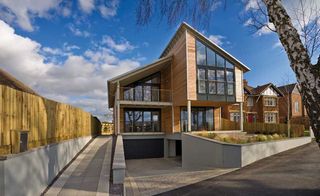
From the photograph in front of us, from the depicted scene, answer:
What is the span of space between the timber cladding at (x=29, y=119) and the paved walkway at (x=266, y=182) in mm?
3494

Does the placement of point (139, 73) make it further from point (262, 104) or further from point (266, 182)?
point (262, 104)

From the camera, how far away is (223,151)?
10.9 m

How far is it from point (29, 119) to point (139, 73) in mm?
14870

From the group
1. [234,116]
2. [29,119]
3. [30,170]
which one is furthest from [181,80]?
[234,116]

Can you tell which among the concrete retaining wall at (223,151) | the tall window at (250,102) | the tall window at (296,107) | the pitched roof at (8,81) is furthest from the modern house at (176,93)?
the tall window at (296,107)

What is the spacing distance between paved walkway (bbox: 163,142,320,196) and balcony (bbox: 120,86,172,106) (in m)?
11.4

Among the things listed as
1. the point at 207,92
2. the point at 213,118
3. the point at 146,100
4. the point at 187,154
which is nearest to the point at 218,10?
the point at 187,154

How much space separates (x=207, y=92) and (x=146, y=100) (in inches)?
192

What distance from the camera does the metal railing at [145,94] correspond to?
21.1 meters

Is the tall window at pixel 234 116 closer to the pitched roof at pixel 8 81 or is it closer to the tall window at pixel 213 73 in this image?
the tall window at pixel 213 73

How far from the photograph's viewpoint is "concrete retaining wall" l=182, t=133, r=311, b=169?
1053 centimetres

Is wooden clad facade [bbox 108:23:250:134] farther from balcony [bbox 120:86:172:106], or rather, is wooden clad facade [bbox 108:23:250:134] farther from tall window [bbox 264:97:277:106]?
tall window [bbox 264:97:277:106]

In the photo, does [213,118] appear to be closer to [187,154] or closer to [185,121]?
[185,121]

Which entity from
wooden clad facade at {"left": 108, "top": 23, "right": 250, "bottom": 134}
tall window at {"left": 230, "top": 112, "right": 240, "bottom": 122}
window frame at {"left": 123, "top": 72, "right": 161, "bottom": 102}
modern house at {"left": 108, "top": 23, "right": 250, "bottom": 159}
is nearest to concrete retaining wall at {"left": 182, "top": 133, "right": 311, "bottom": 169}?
modern house at {"left": 108, "top": 23, "right": 250, "bottom": 159}
